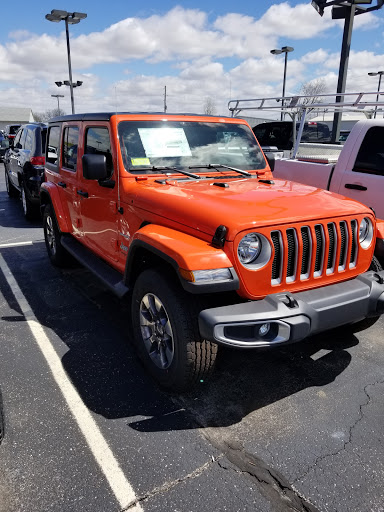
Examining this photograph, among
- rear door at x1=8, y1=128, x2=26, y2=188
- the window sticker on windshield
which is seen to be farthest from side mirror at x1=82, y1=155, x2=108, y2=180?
rear door at x1=8, y1=128, x2=26, y2=188

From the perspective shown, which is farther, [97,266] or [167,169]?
[97,266]

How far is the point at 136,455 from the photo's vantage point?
94.3 inches

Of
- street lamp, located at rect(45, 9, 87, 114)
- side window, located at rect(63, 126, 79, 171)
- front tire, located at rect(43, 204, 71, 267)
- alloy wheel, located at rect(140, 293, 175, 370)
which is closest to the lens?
alloy wheel, located at rect(140, 293, 175, 370)

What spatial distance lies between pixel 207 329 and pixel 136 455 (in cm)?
87

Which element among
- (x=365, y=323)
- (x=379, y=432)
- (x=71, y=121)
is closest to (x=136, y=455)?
(x=379, y=432)

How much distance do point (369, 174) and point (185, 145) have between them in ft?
7.93

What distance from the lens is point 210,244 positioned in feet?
8.44

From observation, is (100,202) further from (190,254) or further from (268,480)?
(268,480)

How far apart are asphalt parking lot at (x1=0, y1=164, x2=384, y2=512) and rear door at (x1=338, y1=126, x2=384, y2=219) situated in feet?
5.13

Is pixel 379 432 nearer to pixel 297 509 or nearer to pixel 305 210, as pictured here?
pixel 297 509

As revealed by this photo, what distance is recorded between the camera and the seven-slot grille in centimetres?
259

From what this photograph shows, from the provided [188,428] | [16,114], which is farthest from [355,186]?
[16,114]

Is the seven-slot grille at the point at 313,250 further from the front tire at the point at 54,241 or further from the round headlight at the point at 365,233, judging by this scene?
the front tire at the point at 54,241

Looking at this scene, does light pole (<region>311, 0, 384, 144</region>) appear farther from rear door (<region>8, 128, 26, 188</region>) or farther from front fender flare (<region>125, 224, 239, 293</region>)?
front fender flare (<region>125, 224, 239, 293</region>)
